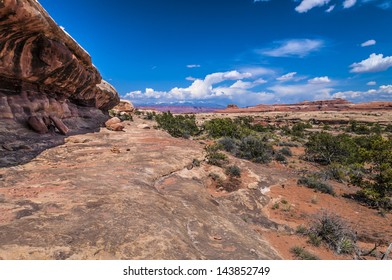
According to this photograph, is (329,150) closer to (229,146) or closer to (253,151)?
(253,151)

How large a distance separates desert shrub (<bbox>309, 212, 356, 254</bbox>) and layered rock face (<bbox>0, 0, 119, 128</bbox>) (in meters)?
14.8

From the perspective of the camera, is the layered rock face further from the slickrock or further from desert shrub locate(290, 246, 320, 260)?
desert shrub locate(290, 246, 320, 260)

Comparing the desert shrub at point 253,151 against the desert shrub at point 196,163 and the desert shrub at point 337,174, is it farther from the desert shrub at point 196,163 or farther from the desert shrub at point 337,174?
the desert shrub at point 196,163

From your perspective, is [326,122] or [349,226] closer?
[349,226]

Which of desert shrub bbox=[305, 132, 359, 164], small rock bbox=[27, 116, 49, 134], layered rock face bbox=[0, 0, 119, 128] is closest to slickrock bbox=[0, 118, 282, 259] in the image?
small rock bbox=[27, 116, 49, 134]

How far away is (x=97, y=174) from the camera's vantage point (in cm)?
1024

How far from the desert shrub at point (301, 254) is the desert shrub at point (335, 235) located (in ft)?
4.49

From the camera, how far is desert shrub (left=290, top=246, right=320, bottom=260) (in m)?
8.68

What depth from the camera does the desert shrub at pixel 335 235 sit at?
9.69m

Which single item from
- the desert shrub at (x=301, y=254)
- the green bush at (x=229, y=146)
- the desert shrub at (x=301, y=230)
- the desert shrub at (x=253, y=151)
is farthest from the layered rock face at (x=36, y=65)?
the desert shrub at (x=253, y=151)

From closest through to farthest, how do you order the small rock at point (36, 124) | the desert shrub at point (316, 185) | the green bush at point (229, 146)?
the desert shrub at point (316, 185) → the small rock at point (36, 124) → the green bush at point (229, 146)
